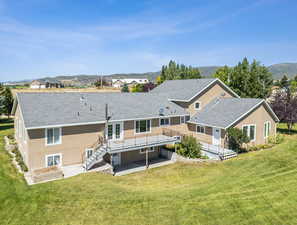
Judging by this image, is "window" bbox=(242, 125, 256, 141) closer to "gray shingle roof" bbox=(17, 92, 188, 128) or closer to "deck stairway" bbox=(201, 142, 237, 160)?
"deck stairway" bbox=(201, 142, 237, 160)

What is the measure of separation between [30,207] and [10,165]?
8.35 metres

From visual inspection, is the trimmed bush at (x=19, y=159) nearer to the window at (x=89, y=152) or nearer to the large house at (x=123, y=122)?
the large house at (x=123, y=122)

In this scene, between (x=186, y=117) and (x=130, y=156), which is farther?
(x=186, y=117)

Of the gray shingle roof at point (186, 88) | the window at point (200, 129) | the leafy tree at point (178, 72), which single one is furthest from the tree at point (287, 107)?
the leafy tree at point (178, 72)

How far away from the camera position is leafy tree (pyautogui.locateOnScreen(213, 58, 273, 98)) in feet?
136

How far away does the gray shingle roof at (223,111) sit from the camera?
22.9m

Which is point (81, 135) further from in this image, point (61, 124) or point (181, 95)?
point (181, 95)

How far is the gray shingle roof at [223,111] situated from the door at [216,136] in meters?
0.70

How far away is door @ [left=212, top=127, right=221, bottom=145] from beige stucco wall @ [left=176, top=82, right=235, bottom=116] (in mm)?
4518

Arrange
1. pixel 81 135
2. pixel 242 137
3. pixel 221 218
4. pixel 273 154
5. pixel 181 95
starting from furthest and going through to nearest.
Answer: pixel 181 95
pixel 242 137
pixel 273 154
pixel 81 135
pixel 221 218

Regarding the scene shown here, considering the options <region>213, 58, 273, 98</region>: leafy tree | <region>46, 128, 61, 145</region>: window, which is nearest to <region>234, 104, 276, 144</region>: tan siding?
<region>213, 58, 273, 98</region>: leafy tree

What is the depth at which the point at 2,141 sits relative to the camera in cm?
2600

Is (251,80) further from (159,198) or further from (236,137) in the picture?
(159,198)

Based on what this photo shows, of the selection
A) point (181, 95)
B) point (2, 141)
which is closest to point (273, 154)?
point (181, 95)
